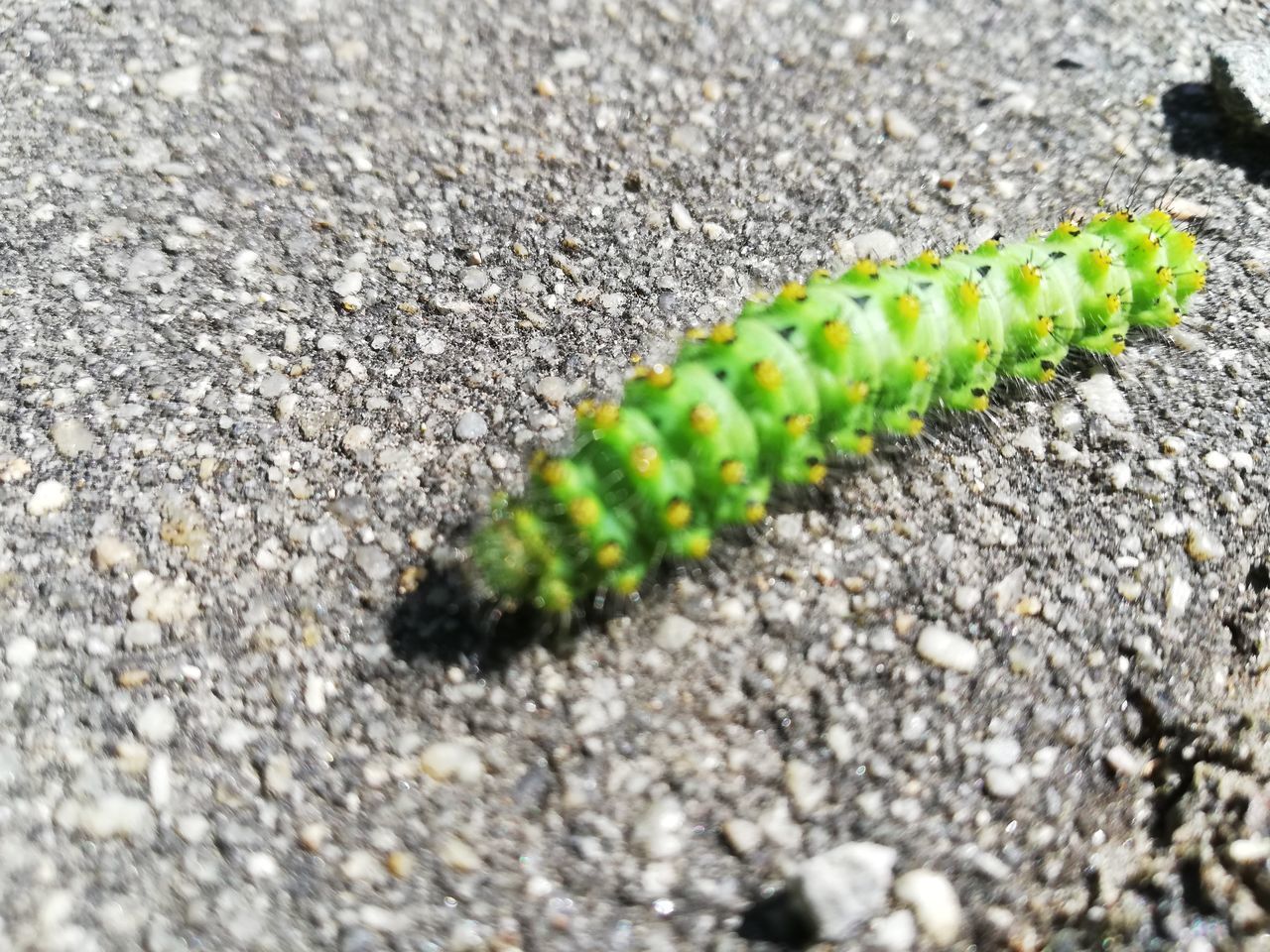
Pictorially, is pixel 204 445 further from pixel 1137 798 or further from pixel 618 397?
pixel 1137 798

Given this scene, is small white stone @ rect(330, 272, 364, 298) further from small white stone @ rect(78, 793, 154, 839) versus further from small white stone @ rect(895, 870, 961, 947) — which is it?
small white stone @ rect(895, 870, 961, 947)

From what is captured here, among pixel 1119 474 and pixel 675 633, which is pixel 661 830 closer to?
pixel 675 633

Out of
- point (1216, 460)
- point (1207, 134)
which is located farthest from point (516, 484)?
point (1207, 134)

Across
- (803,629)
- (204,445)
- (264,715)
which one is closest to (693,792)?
(803,629)

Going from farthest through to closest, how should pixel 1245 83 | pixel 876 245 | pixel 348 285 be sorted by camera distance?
pixel 1245 83 → pixel 876 245 → pixel 348 285

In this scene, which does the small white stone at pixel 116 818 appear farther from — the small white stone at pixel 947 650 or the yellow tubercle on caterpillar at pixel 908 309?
the yellow tubercle on caterpillar at pixel 908 309

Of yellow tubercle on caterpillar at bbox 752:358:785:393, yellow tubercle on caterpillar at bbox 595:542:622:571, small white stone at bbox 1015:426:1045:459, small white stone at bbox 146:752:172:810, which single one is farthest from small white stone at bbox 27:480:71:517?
small white stone at bbox 1015:426:1045:459
